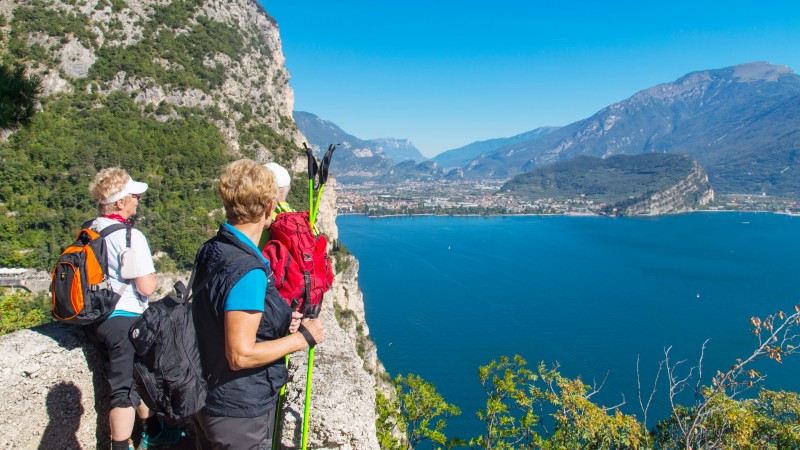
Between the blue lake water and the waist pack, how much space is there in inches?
701

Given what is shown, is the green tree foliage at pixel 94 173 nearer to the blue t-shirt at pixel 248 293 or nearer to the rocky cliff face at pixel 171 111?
the rocky cliff face at pixel 171 111

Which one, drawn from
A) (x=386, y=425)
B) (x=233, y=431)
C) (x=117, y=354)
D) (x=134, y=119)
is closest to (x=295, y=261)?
(x=233, y=431)

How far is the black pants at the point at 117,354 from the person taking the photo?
1.96 metres

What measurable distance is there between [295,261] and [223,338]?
0.35 meters

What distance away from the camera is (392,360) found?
83.0 ft

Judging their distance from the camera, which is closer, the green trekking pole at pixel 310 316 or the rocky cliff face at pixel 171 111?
the green trekking pole at pixel 310 316

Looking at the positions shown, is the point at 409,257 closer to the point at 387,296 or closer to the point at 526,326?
the point at 387,296

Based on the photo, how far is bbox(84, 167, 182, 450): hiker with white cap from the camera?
6.40 ft

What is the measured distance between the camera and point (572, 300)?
36781mm

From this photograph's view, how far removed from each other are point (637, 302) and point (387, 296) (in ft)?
65.1

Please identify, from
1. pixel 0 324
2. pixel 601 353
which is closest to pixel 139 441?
pixel 0 324

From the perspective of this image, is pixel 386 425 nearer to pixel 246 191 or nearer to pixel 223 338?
pixel 223 338

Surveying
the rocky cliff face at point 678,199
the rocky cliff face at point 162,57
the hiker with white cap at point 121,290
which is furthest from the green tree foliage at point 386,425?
the rocky cliff face at point 678,199

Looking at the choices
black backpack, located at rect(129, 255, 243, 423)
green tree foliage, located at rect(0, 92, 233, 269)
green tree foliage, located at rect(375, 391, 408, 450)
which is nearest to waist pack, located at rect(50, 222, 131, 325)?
black backpack, located at rect(129, 255, 243, 423)
